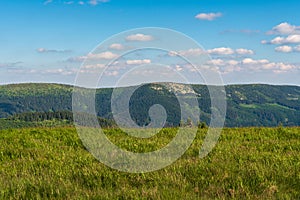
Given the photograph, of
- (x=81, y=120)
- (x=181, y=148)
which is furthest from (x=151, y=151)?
(x=81, y=120)

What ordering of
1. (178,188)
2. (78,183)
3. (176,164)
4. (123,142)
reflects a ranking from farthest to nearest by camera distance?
(123,142) < (176,164) < (78,183) < (178,188)

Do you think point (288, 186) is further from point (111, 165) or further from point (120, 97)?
point (120, 97)

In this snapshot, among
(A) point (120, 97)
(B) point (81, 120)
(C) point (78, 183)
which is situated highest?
(A) point (120, 97)

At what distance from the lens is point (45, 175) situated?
902cm

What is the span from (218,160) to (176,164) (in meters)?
1.27

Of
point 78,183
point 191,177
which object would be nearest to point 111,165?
point 78,183

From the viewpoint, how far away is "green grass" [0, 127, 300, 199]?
24.3 ft

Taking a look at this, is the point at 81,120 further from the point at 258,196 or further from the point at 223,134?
the point at 258,196

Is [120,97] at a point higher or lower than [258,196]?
higher

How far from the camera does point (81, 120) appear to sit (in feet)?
46.8

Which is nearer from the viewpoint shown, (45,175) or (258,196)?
(258,196)

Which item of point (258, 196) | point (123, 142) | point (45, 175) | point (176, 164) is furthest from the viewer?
point (123, 142)

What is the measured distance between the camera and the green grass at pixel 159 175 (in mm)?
7406

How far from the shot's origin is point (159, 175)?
878cm
